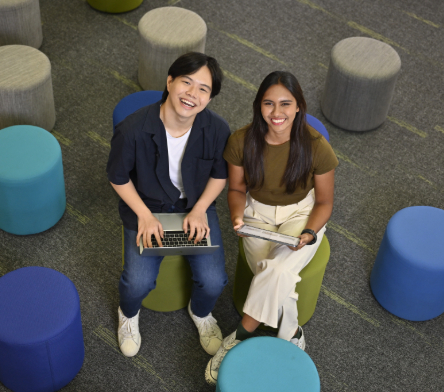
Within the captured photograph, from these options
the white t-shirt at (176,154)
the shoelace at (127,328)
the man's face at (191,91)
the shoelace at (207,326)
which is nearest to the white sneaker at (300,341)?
the shoelace at (207,326)

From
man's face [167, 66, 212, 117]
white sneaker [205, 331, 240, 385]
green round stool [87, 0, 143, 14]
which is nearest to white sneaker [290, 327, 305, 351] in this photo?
white sneaker [205, 331, 240, 385]

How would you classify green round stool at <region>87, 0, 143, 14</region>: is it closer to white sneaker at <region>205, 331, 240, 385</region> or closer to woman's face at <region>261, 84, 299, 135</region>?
woman's face at <region>261, 84, 299, 135</region>

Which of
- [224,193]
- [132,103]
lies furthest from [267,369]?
[132,103]

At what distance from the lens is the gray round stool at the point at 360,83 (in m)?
3.77

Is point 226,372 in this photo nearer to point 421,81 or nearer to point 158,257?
point 158,257

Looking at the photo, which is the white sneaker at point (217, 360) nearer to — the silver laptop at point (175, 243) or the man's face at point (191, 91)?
the silver laptop at point (175, 243)

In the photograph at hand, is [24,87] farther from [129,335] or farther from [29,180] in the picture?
[129,335]

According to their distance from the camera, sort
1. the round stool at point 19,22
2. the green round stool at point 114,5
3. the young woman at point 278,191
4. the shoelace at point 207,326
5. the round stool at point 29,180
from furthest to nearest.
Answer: the green round stool at point 114,5
the round stool at point 19,22
the round stool at point 29,180
the shoelace at point 207,326
the young woman at point 278,191

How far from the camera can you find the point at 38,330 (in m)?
2.29

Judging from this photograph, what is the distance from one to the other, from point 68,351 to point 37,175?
916mm

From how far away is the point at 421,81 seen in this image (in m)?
4.43

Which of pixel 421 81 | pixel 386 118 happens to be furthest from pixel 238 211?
pixel 421 81

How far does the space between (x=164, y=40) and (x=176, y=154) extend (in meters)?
1.50

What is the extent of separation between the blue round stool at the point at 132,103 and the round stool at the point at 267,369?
146cm
